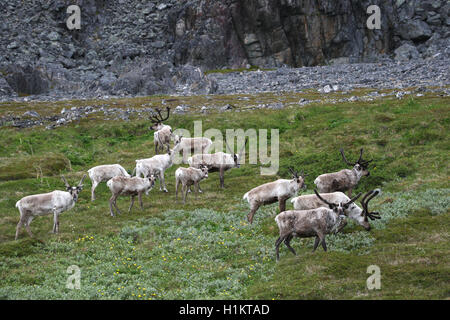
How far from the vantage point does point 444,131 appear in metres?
27.4

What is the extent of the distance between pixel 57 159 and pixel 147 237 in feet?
48.5

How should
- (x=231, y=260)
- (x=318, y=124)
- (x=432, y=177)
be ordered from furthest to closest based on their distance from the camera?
1. (x=318, y=124)
2. (x=432, y=177)
3. (x=231, y=260)

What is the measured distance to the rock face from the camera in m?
101

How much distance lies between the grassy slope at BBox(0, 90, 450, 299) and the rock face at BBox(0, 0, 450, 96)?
75292 millimetres

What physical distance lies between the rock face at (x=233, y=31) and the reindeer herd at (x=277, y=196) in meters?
78.1

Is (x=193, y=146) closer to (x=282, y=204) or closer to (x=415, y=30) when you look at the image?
(x=282, y=204)

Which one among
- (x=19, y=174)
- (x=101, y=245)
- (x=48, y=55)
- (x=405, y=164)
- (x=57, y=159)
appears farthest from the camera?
(x=48, y=55)

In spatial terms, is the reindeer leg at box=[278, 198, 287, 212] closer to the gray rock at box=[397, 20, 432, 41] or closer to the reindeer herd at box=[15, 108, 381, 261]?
the reindeer herd at box=[15, 108, 381, 261]

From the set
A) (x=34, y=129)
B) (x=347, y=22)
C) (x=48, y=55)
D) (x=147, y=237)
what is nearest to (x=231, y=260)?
(x=147, y=237)

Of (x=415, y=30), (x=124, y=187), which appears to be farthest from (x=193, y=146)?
(x=415, y=30)

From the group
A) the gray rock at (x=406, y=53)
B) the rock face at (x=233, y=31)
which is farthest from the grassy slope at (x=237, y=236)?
the rock face at (x=233, y=31)

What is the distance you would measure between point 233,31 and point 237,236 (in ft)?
316

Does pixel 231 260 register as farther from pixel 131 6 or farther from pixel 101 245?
pixel 131 6

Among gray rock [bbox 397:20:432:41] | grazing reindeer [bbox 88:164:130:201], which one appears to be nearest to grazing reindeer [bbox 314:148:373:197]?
grazing reindeer [bbox 88:164:130:201]
